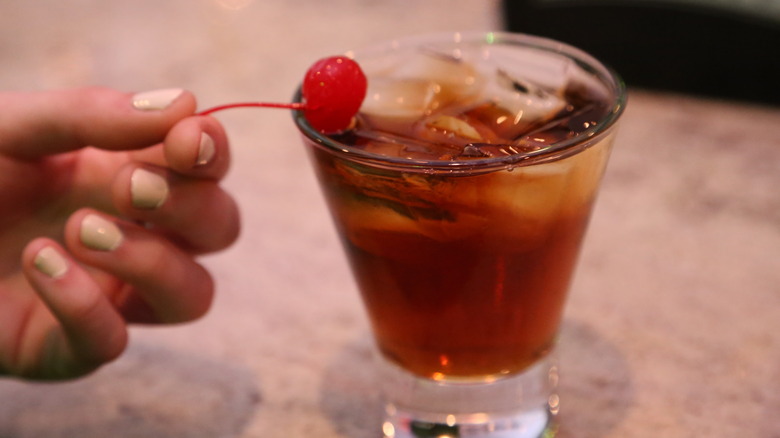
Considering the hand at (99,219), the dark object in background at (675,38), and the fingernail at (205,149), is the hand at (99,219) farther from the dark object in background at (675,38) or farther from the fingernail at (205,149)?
the dark object in background at (675,38)

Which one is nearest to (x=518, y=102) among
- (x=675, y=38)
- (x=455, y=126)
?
(x=455, y=126)

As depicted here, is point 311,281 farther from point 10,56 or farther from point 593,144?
point 10,56

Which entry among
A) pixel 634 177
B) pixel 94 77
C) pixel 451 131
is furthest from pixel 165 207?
pixel 94 77

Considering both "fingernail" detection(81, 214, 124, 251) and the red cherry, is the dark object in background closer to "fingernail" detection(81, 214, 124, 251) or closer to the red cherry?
the red cherry

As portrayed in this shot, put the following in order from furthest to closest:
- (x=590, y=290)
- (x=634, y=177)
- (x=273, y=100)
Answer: (x=273, y=100), (x=634, y=177), (x=590, y=290)

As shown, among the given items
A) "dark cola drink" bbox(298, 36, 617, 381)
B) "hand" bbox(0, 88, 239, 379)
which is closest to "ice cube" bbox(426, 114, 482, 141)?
"dark cola drink" bbox(298, 36, 617, 381)

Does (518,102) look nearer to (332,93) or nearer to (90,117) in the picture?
(332,93)

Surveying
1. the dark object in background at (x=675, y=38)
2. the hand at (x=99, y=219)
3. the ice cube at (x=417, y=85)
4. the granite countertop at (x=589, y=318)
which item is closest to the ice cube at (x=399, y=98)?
the ice cube at (x=417, y=85)
